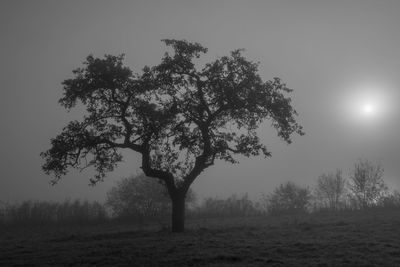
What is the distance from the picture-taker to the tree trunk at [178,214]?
3138cm

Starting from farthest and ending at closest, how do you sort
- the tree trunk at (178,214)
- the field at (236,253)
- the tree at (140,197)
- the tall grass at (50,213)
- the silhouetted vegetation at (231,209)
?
the tree at (140,197) < the silhouetted vegetation at (231,209) < the tall grass at (50,213) < the tree trunk at (178,214) < the field at (236,253)

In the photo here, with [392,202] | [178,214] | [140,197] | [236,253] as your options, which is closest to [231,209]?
[140,197]

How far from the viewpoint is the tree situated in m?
71.1

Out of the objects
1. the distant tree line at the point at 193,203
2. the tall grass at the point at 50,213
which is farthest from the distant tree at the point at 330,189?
the tall grass at the point at 50,213

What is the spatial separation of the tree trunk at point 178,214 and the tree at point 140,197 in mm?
31501

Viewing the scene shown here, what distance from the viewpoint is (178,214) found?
105 ft

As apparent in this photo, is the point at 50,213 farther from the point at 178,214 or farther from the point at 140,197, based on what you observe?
the point at 178,214

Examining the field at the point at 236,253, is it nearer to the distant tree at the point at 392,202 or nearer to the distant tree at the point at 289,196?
the distant tree at the point at 392,202

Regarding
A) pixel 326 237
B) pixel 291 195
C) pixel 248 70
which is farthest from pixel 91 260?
pixel 291 195

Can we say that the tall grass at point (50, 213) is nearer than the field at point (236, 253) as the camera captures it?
No

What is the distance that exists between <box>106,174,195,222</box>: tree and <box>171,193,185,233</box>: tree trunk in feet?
103

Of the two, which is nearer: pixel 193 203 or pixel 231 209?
pixel 231 209

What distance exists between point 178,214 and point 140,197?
4698 cm

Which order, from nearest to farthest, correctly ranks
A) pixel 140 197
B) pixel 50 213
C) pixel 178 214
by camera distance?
pixel 178 214 < pixel 50 213 < pixel 140 197
